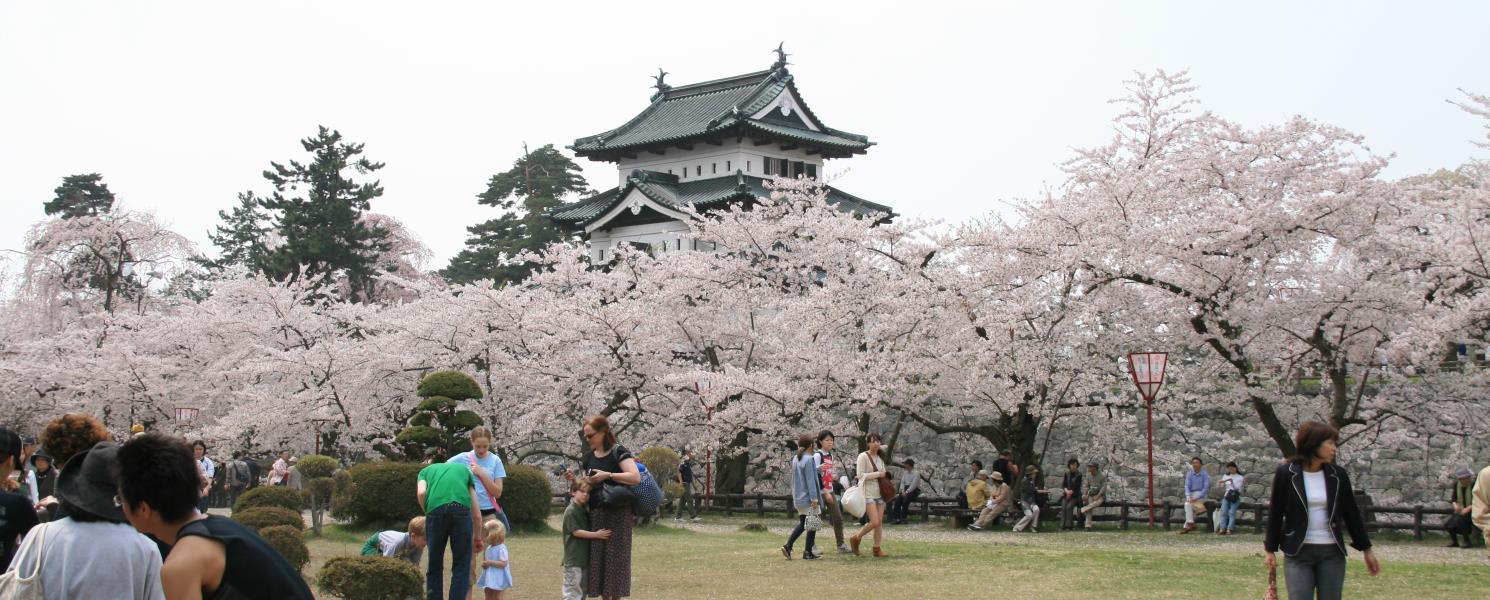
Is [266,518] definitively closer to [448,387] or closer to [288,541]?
[288,541]

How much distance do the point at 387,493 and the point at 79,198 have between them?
126ft

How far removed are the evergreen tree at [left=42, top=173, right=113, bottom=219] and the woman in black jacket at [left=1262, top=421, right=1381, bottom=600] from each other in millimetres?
50346

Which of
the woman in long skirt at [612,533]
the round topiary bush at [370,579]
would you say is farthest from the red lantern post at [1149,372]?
the round topiary bush at [370,579]

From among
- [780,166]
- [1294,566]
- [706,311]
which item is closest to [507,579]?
[1294,566]

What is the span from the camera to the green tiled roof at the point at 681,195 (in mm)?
36625

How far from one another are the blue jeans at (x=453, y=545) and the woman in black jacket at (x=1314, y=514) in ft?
16.7

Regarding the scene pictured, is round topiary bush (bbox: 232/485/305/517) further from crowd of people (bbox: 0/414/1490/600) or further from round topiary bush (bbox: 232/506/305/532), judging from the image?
crowd of people (bbox: 0/414/1490/600)

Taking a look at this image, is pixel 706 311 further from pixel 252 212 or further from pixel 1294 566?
pixel 252 212

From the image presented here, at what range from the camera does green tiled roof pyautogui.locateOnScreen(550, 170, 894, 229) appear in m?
36.6

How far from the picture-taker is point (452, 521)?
29.1 ft

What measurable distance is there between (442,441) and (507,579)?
889 centimetres

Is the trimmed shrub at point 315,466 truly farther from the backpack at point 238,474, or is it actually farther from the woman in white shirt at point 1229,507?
the woman in white shirt at point 1229,507

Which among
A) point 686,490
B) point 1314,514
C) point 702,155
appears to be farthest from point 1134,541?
point 702,155

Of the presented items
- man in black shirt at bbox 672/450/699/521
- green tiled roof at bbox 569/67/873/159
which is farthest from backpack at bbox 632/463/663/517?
green tiled roof at bbox 569/67/873/159
